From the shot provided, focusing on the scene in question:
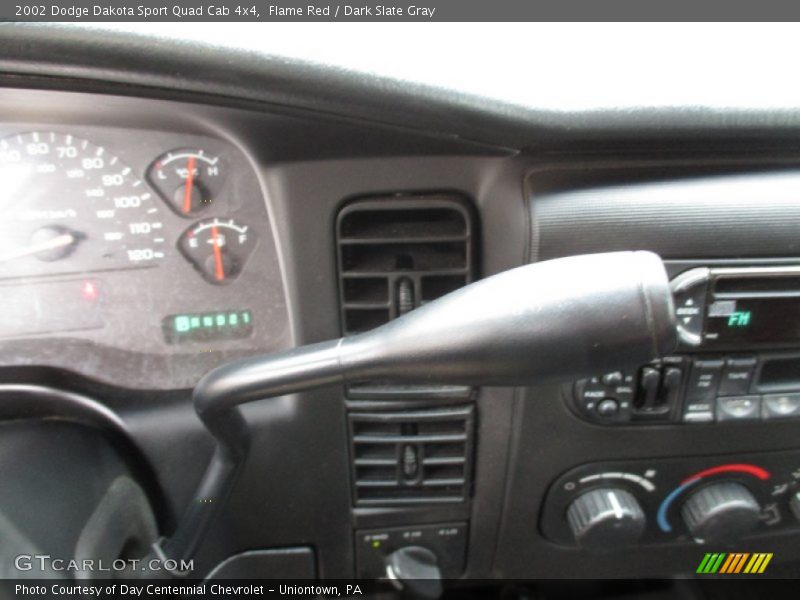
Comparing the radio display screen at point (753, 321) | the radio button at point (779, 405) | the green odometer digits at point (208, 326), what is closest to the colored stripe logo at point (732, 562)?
the radio button at point (779, 405)

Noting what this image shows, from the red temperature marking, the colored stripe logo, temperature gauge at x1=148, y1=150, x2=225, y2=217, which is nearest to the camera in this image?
temperature gauge at x1=148, y1=150, x2=225, y2=217

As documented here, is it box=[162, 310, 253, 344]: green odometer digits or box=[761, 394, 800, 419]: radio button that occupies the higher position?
box=[162, 310, 253, 344]: green odometer digits

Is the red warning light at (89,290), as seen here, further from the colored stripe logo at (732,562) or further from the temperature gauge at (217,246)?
the colored stripe logo at (732,562)

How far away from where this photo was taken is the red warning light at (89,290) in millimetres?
911

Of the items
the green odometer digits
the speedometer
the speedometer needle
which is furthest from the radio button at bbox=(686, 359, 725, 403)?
the speedometer needle

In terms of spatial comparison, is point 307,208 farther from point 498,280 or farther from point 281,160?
point 498,280

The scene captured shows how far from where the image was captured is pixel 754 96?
0.74 m

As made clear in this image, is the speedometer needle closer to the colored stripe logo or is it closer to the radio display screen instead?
the radio display screen

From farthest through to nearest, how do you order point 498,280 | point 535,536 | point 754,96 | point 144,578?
point 535,536
point 144,578
point 754,96
point 498,280

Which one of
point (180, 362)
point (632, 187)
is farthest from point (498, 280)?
point (180, 362)

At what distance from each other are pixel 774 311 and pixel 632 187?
9.3 inches

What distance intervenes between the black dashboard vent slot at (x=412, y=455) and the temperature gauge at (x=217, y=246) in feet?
0.81

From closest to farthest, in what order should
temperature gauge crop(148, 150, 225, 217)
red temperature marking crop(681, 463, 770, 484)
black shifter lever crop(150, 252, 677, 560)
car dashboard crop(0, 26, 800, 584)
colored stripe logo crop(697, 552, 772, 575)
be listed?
black shifter lever crop(150, 252, 677, 560) → car dashboard crop(0, 26, 800, 584) → temperature gauge crop(148, 150, 225, 217) → red temperature marking crop(681, 463, 770, 484) → colored stripe logo crop(697, 552, 772, 575)

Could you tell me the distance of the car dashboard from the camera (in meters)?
0.73
